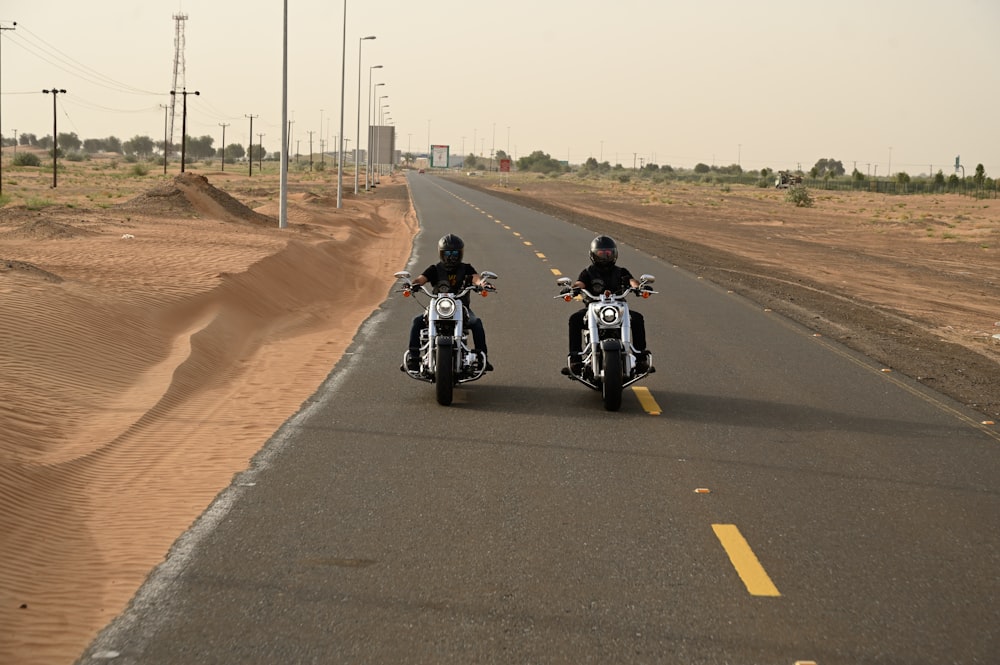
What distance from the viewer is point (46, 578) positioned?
20.1 feet

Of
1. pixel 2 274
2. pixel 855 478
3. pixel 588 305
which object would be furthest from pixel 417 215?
pixel 855 478

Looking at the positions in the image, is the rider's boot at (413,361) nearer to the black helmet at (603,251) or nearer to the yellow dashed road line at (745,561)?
the black helmet at (603,251)

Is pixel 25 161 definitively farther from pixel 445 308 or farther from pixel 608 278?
pixel 608 278

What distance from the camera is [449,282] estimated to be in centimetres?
1152

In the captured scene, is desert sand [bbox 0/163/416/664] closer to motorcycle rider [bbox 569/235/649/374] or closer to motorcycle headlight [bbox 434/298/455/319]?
motorcycle headlight [bbox 434/298/455/319]

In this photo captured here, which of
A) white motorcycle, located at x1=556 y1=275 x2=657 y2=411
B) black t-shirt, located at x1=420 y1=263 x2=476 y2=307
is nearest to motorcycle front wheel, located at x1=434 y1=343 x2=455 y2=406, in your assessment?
black t-shirt, located at x1=420 y1=263 x2=476 y2=307

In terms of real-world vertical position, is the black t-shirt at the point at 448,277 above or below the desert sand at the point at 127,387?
above

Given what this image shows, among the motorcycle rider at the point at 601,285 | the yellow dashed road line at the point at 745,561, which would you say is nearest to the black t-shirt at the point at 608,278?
the motorcycle rider at the point at 601,285

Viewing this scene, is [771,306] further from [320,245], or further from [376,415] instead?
[320,245]

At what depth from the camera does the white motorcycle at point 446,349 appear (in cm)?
1071

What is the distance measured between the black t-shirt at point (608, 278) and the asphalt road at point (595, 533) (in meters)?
1.08

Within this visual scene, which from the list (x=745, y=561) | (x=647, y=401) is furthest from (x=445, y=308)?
(x=745, y=561)

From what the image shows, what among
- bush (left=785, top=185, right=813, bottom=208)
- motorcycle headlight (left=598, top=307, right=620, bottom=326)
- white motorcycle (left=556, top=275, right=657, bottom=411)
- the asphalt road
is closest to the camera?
the asphalt road

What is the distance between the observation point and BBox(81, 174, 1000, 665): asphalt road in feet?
17.4
